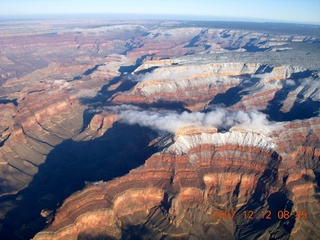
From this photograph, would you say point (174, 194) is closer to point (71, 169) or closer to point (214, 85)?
point (71, 169)

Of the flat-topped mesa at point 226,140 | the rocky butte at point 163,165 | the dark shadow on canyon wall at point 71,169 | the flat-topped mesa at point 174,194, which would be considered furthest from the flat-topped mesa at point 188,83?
the flat-topped mesa at point 174,194

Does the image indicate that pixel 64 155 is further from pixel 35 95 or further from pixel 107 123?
pixel 35 95

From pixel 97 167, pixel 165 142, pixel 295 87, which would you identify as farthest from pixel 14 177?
pixel 295 87

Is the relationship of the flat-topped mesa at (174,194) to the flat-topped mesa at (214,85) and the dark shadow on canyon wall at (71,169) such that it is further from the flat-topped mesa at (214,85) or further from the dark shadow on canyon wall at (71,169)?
the flat-topped mesa at (214,85)

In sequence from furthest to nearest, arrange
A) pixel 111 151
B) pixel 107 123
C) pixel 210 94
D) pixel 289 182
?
pixel 210 94 → pixel 107 123 → pixel 111 151 → pixel 289 182
